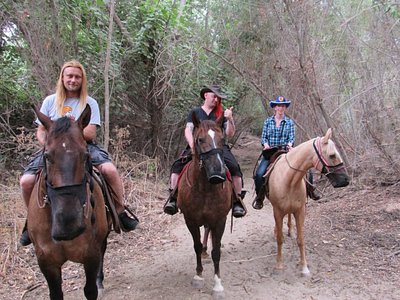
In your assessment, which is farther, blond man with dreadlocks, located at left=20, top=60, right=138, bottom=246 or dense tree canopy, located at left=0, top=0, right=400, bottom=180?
dense tree canopy, located at left=0, top=0, right=400, bottom=180

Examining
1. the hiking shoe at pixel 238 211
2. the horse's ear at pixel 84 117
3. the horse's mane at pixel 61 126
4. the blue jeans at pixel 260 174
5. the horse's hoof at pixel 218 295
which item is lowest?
the horse's hoof at pixel 218 295

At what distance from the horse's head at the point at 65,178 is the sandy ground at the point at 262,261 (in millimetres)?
2391

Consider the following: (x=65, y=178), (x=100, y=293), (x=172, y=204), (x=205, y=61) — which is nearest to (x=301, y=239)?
(x=172, y=204)

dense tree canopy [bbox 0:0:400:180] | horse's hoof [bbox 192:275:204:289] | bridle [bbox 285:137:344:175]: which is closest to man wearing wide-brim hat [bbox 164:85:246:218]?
horse's hoof [bbox 192:275:204:289]

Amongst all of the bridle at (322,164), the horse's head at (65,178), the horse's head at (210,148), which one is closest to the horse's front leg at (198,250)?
the horse's head at (210,148)

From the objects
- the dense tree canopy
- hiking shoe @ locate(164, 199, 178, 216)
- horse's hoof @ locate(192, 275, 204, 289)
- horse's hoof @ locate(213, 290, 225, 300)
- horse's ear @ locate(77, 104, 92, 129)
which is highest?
the dense tree canopy

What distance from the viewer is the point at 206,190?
4602 mm

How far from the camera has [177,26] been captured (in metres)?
9.41

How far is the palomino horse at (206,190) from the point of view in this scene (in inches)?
166

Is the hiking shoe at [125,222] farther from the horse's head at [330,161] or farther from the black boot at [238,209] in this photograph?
the horse's head at [330,161]

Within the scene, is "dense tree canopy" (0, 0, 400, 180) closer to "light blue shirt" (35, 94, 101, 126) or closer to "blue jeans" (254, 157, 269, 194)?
"blue jeans" (254, 157, 269, 194)

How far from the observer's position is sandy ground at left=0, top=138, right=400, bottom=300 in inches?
190

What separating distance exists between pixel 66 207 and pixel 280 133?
4562 millimetres

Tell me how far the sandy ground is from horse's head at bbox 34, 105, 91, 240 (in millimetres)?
2391
